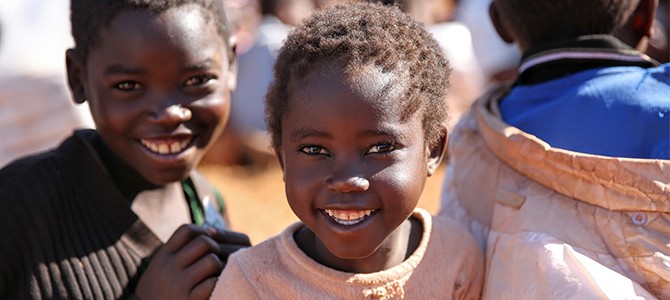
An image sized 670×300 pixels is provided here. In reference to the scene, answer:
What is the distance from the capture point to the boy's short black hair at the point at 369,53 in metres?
2.26

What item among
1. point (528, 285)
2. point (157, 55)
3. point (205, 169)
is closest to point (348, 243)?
point (528, 285)

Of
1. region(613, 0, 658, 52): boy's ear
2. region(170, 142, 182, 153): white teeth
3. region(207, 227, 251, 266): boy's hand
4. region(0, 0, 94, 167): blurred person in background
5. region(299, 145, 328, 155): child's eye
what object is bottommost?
region(0, 0, 94, 167): blurred person in background

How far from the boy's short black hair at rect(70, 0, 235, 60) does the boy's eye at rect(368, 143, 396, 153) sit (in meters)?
0.87

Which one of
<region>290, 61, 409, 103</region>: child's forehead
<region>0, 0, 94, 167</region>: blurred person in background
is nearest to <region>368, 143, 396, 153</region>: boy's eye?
<region>290, 61, 409, 103</region>: child's forehead

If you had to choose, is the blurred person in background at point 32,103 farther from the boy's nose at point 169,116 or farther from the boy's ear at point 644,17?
the boy's ear at point 644,17

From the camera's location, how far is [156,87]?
9.06 ft

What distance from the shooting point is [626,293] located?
2.25m

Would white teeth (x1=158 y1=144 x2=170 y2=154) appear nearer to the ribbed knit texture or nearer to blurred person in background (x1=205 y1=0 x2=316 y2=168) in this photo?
the ribbed knit texture

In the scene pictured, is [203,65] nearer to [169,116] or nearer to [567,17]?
[169,116]

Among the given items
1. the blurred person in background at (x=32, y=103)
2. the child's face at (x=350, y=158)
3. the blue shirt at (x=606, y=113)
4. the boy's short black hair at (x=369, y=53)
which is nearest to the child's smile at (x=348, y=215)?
the child's face at (x=350, y=158)

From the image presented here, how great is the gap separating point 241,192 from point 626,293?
170 inches

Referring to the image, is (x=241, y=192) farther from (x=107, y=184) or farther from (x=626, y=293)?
(x=626, y=293)

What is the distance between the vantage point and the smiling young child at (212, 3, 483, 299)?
2.22m

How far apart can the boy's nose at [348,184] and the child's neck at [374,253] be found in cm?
26
